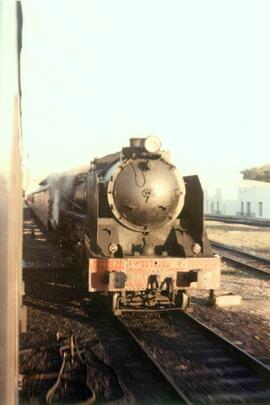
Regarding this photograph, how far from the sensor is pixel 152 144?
6957 millimetres

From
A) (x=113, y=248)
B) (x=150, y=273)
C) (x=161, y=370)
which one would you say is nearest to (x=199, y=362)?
(x=161, y=370)

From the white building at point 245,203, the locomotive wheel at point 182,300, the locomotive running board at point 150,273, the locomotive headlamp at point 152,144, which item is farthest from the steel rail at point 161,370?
the white building at point 245,203

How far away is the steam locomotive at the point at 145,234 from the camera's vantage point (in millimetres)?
6434

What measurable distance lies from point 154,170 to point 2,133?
5.50 metres

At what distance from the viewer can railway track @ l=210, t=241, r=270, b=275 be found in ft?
38.0

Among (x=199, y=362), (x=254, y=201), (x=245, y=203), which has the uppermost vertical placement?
(x=254, y=201)

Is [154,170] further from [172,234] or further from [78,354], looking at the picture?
[78,354]

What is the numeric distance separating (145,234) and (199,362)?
259 cm

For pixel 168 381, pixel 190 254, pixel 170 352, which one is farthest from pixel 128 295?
pixel 168 381

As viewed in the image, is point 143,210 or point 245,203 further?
point 245,203

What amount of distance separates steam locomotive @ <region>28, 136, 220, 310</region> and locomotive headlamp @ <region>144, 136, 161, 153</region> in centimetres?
2

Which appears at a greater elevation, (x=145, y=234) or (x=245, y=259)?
(x=145, y=234)

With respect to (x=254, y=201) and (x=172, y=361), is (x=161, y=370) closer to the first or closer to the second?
(x=172, y=361)

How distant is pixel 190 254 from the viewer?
7.07m
